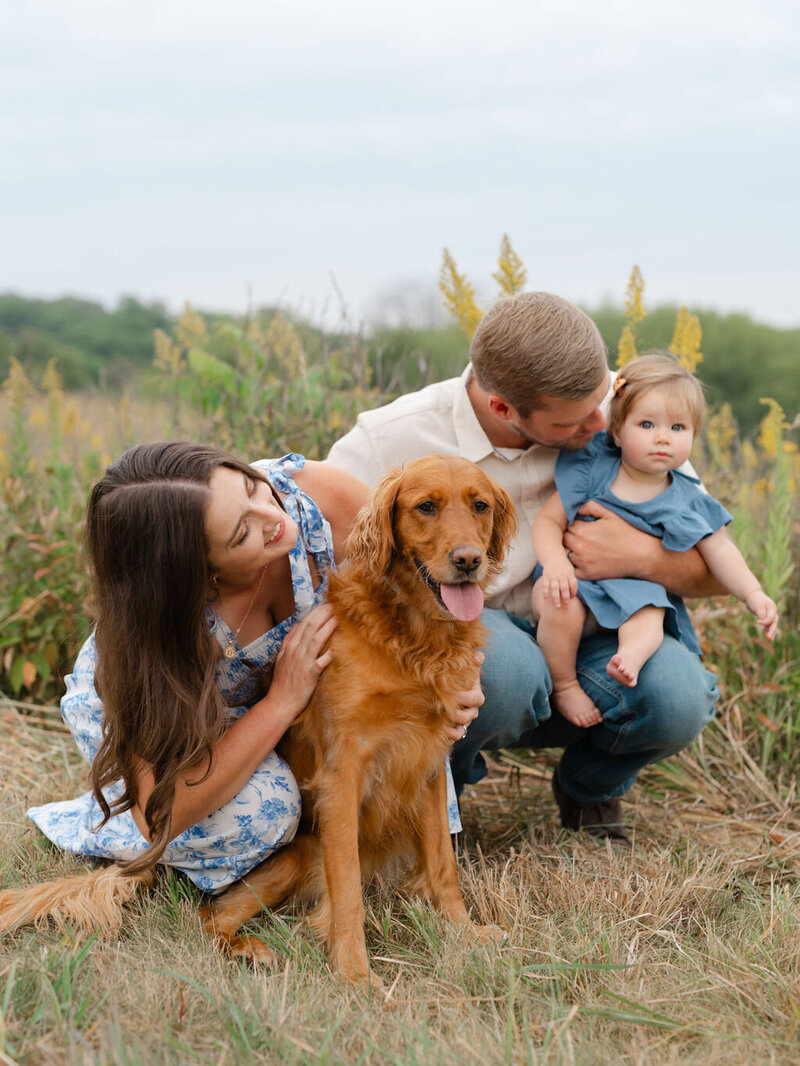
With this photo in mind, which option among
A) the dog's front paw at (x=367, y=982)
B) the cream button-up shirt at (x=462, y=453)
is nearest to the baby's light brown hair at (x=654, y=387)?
the cream button-up shirt at (x=462, y=453)

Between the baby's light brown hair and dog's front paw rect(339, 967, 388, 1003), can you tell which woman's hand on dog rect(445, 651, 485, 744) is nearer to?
dog's front paw rect(339, 967, 388, 1003)

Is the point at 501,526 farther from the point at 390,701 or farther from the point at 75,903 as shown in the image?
the point at 75,903

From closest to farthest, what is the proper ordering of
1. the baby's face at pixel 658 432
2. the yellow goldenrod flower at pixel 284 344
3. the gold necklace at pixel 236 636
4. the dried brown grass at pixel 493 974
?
the dried brown grass at pixel 493 974, the gold necklace at pixel 236 636, the baby's face at pixel 658 432, the yellow goldenrod flower at pixel 284 344

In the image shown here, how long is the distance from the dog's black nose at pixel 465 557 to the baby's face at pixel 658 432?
0.89 meters

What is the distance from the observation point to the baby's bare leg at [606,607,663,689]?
9.22ft

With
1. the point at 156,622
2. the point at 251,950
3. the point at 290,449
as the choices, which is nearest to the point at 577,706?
the point at 251,950

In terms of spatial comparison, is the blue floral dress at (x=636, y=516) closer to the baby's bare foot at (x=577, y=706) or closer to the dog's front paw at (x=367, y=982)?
the baby's bare foot at (x=577, y=706)

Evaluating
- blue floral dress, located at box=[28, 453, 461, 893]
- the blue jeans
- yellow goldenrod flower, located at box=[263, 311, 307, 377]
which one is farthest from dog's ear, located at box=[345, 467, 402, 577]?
yellow goldenrod flower, located at box=[263, 311, 307, 377]

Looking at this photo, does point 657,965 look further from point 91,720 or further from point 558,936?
point 91,720

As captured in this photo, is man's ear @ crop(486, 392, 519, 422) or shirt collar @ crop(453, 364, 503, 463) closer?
man's ear @ crop(486, 392, 519, 422)

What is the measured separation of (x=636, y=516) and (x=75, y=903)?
1.99 metres

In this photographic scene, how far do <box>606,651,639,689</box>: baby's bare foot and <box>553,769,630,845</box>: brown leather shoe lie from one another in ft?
1.95

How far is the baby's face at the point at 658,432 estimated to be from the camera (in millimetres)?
2918

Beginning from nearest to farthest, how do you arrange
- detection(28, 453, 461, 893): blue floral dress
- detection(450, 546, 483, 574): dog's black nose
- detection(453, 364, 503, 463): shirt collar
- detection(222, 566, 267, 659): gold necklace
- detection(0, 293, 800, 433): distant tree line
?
detection(450, 546, 483, 574): dog's black nose < detection(28, 453, 461, 893): blue floral dress < detection(222, 566, 267, 659): gold necklace < detection(453, 364, 503, 463): shirt collar < detection(0, 293, 800, 433): distant tree line
